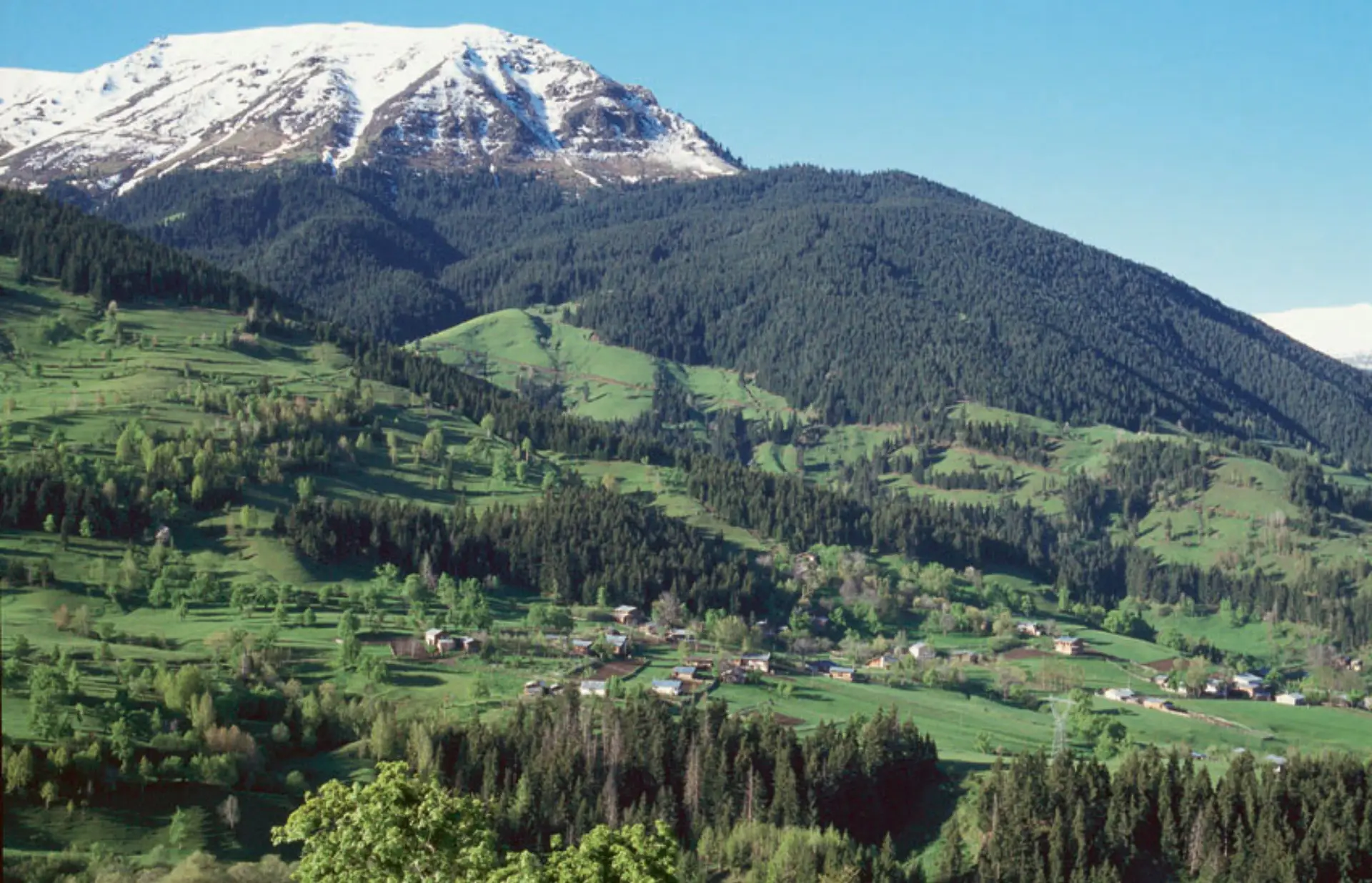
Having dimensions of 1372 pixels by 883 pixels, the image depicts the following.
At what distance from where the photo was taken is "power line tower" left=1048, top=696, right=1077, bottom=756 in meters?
113

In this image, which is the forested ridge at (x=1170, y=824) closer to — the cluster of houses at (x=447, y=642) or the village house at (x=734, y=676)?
the village house at (x=734, y=676)

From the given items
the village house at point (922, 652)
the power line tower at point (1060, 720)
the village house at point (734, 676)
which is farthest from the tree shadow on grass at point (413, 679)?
the village house at point (922, 652)

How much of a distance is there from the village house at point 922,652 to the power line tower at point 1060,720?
52.9 ft

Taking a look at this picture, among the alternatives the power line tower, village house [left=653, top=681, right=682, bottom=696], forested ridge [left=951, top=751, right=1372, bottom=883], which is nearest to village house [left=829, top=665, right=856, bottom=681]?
the power line tower

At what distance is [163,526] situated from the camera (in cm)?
14275

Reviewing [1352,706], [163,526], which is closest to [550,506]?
[163,526]

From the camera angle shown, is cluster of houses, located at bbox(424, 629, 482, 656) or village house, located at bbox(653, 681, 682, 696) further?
cluster of houses, located at bbox(424, 629, 482, 656)

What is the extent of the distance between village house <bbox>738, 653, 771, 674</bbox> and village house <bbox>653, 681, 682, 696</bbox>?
14.5m

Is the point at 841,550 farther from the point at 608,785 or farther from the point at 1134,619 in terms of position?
the point at 608,785

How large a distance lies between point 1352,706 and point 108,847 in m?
132

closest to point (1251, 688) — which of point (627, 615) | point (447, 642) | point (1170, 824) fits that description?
point (627, 615)

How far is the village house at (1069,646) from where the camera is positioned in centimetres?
16612

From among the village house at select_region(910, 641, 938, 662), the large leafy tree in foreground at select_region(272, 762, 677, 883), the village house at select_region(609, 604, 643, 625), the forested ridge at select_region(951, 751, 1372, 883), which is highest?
Result: the large leafy tree in foreground at select_region(272, 762, 677, 883)

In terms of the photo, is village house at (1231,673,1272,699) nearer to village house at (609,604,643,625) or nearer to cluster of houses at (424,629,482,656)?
village house at (609,604,643,625)
